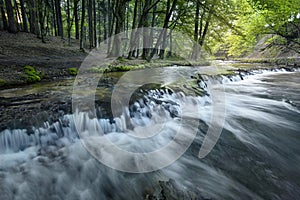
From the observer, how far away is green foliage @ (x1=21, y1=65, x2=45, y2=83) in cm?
606

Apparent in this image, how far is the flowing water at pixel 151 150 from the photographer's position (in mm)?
2486

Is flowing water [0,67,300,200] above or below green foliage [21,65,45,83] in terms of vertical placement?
below

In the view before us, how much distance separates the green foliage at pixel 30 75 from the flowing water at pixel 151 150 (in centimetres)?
357

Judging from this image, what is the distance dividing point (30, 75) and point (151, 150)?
5.31 m

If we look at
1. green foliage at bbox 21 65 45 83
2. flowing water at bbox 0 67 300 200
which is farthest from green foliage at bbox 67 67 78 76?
flowing water at bbox 0 67 300 200

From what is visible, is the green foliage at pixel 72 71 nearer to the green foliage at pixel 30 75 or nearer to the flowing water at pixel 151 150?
the green foliage at pixel 30 75

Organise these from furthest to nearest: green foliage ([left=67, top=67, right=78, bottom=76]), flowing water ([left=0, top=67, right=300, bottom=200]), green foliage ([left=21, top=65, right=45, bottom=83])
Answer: green foliage ([left=67, top=67, right=78, bottom=76]), green foliage ([left=21, top=65, right=45, bottom=83]), flowing water ([left=0, top=67, right=300, bottom=200])

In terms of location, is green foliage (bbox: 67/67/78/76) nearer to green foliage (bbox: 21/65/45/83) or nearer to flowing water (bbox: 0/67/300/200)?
green foliage (bbox: 21/65/45/83)

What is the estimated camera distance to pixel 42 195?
236cm

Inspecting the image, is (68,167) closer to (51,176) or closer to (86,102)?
(51,176)

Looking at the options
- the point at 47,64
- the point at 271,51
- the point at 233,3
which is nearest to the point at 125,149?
the point at 47,64

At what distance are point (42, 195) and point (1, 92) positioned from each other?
377cm

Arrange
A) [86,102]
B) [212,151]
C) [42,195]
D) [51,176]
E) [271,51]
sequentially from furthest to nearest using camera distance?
[271,51] → [86,102] → [212,151] → [51,176] → [42,195]

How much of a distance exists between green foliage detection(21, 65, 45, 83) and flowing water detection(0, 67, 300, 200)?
3.57 metres
